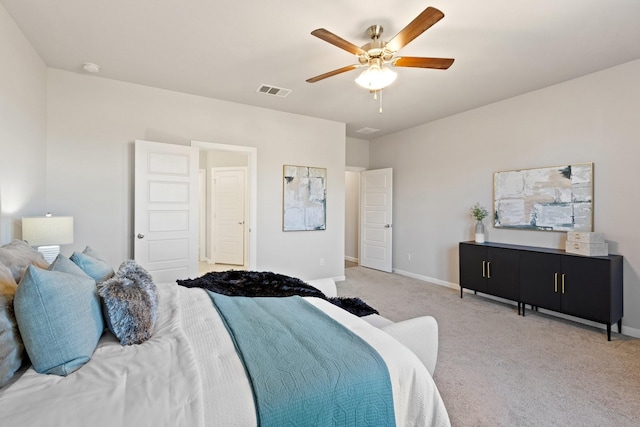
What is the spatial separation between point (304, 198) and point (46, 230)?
10.4ft

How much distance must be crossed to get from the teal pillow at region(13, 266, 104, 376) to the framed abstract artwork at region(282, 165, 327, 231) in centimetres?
358

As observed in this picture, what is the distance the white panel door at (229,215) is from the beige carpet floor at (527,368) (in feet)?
11.7

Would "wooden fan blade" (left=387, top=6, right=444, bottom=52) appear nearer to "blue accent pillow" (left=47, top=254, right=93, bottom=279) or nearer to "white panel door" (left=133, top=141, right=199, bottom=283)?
"blue accent pillow" (left=47, top=254, right=93, bottom=279)

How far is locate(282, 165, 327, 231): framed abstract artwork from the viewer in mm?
4758

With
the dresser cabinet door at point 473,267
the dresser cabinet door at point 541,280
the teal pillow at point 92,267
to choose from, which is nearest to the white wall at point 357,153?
the dresser cabinet door at point 473,267

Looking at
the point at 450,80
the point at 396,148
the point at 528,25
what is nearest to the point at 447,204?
the point at 396,148

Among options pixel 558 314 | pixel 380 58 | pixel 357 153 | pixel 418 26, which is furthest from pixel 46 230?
pixel 558 314

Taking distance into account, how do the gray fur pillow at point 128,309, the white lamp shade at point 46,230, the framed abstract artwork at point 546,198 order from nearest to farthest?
1. the gray fur pillow at point 128,309
2. the white lamp shade at point 46,230
3. the framed abstract artwork at point 546,198

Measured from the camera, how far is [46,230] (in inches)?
96.0

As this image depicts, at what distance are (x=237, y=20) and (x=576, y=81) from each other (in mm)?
3769

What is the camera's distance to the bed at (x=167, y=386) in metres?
0.90

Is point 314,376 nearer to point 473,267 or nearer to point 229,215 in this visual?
point 473,267

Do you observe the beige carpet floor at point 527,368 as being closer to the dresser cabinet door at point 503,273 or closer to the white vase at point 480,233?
the dresser cabinet door at point 503,273

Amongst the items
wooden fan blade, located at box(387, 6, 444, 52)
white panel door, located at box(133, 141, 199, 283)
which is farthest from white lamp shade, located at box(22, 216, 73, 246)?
wooden fan blade, located at box(387, 6, 444, 52)
